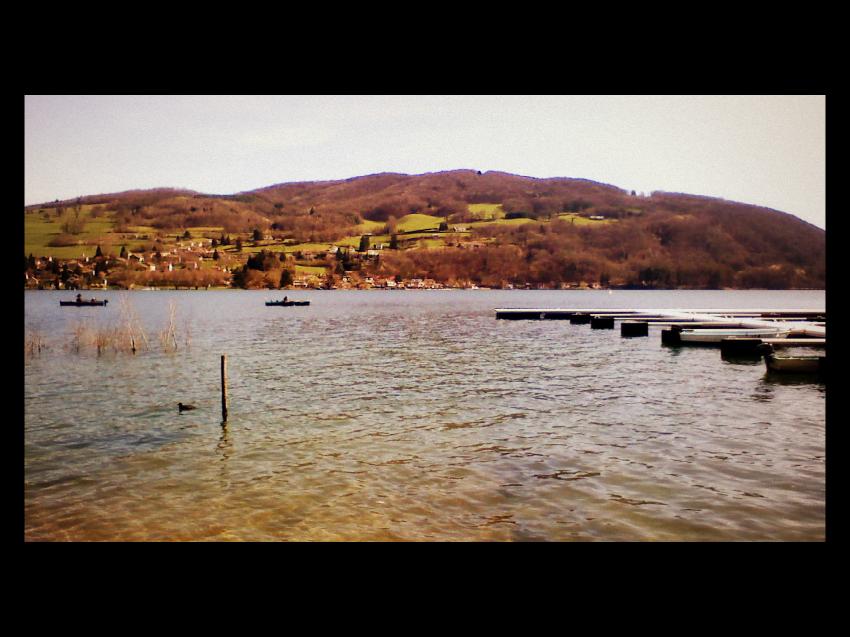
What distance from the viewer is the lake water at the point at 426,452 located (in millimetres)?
8297

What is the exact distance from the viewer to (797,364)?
20.5m

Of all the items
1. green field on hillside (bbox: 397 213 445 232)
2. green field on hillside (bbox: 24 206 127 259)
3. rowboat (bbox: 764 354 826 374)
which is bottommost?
rowboat (bbox: 764 354 826 374)

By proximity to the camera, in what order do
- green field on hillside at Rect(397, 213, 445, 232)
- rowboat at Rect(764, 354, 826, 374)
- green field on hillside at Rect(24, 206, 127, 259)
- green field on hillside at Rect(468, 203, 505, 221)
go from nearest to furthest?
rowboat at Rect(764, 354, 826, 374) < green field on hillside at Rect(24, 206, 127, 259) < green field on hillside at Rect(397, 213, 445, 232) < green field on hillside at Rect(468, 203, 505, 221)

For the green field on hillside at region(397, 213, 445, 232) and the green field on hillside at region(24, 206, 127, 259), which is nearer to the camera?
the green field on hillside at region(24, 206, 127, 259)

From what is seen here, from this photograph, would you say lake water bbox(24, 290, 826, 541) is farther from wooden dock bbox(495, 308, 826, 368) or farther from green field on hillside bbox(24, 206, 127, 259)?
green field on hillside bbox(24, 206, 127, 259)

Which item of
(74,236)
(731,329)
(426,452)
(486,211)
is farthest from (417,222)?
(426,452)

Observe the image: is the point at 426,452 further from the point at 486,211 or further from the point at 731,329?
the point at 486,211

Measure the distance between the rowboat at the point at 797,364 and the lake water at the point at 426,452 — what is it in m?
0.59

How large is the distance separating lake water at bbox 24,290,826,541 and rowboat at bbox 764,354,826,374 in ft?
1.95

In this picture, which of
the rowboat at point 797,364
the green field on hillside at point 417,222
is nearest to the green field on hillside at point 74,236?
the green field on hillside at point 417,222

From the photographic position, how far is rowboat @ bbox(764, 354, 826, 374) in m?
20.2

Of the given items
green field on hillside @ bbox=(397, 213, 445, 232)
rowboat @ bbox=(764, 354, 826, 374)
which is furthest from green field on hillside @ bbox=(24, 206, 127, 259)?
rowboat @ bbox=(764, 354, 826, 374)
